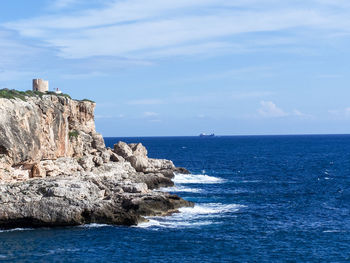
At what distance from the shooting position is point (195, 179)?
311 feet

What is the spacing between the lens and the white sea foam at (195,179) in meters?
90.2

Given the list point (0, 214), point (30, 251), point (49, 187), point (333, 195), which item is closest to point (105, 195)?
point (49, 187)

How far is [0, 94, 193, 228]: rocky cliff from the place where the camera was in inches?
1992

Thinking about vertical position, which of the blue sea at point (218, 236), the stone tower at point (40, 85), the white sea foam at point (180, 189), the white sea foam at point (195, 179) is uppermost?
the stone tower at point (40, 85)

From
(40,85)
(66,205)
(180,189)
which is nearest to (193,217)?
(66,205)

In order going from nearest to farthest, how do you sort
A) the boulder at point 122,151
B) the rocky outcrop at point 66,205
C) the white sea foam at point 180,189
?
1. the rocky outcrop at point 66,205
2. the white sea foam at point 180,189
3. the boulder at point 122,151

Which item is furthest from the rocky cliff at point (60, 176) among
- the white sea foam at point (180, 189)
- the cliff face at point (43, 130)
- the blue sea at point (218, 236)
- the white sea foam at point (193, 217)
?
the white sea foam at point (180, 189)

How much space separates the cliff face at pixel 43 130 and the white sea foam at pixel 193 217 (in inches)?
680

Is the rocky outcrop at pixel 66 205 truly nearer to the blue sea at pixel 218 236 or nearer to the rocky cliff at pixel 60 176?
the rocky cliff at pixel 60 176

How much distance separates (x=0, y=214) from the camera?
162 feet

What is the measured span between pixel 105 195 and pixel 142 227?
10.7 metres

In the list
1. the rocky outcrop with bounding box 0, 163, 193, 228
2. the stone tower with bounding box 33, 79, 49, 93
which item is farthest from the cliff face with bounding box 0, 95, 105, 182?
the stone tower with bounding box 33, 79, 49, 93

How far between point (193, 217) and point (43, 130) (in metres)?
24.0

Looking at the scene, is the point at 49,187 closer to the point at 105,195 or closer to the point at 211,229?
A: the point at 105,195
